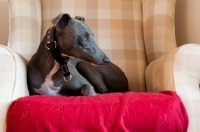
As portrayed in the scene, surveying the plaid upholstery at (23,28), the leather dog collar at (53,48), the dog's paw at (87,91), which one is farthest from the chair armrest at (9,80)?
the plaid upholstery at (23,28)

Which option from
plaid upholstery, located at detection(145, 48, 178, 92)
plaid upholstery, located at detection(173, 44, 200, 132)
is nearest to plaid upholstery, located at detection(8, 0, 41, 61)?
plaid upholstery, located at detection(145, 48, 178, 92)

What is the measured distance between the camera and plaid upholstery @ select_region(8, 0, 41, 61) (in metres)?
1.67

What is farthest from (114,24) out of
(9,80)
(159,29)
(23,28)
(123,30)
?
(9,80)

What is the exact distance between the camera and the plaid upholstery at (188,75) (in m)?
1.14

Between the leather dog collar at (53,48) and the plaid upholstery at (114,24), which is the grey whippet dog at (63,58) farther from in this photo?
the plaid upholstery at (114,24)

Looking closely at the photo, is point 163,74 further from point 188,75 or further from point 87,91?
point 87,91

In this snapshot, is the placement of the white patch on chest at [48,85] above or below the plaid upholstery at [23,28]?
below

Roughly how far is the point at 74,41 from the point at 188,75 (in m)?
0.55

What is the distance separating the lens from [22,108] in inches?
40.6

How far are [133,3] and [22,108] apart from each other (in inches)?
48.4

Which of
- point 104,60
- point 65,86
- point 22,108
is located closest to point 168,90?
point 104,60

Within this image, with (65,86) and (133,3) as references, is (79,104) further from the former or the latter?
(133,3)

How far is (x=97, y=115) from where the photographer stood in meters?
1.00

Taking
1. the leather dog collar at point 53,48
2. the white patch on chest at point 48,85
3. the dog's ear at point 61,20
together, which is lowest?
the white patch on chest at point 48,85
